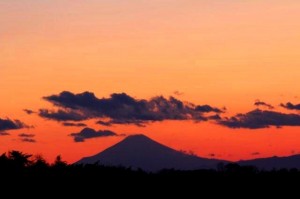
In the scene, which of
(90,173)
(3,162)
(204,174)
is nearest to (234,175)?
(204,174)

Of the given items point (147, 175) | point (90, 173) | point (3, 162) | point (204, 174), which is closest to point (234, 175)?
point (204, 174)

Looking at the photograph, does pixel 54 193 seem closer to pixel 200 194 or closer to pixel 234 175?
pixel 200 194

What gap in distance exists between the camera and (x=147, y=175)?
86.0 metres

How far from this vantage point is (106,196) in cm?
7269

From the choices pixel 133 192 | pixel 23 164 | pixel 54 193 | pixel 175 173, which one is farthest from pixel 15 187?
pixel 175 173

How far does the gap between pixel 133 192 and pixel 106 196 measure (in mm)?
4002

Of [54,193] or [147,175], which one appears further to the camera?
[147,175]

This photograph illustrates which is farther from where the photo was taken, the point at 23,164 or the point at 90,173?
the point at 23,164

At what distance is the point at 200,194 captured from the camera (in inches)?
3095

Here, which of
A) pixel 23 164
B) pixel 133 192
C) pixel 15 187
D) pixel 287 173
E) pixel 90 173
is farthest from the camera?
pixel 287 173

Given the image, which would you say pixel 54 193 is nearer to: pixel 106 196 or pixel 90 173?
pixel 106 196

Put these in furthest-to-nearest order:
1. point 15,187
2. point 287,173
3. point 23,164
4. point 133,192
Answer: point 287,173
point 23,164
point 133,192
point 15,187

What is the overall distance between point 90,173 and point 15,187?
1134 cm

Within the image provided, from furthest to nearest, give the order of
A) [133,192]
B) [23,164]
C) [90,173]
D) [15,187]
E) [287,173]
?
1. [287,173]
2. [23,164]
3. [90,173]
4. [133,192]
5. [15,187]
